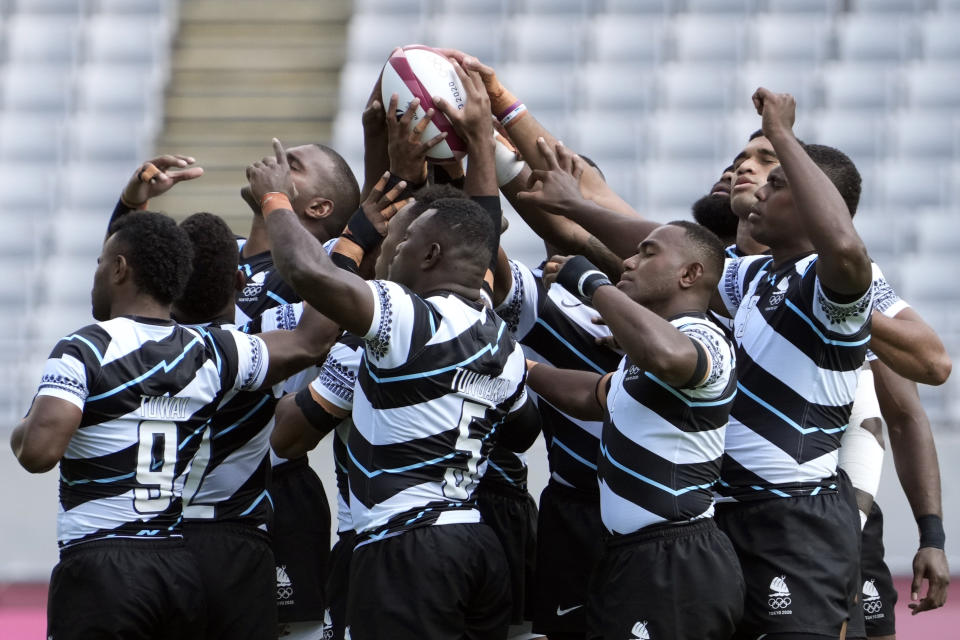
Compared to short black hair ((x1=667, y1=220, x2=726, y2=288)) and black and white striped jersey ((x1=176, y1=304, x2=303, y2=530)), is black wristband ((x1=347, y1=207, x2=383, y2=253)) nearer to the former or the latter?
black and white striped jersey ((x1=176, y1=304, x2=303, y2=530))

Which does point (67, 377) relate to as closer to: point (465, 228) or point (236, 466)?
point (236, 466)

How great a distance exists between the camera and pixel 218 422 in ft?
15.1

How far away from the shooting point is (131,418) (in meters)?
4.16

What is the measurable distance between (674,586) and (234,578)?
156cm

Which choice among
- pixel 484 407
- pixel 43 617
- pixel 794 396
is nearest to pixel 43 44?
pixel 43 617

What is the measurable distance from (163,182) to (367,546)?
2060mm

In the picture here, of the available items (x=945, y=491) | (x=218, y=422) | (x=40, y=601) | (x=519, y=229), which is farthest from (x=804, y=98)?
(x=218, y=422)

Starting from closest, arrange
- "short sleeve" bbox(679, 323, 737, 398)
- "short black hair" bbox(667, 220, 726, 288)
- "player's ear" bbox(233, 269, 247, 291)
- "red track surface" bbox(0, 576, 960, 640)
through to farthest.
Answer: "short sleeve" bbox(679, 323, 737, 398)
"short black hair" bbox(667, 220, 726, 288)
"player's ear" bbox(233, 269, 247, 291)
"red track surface" bbox(0, 576, 960, 640)

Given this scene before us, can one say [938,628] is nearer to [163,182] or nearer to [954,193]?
[954,193]

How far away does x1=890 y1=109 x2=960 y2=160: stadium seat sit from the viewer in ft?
37.9

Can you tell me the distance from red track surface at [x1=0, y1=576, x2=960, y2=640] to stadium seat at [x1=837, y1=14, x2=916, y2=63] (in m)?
5.26

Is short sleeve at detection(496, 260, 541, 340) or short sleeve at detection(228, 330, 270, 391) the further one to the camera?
short sleeve at detection(496, 260, 541, 340)

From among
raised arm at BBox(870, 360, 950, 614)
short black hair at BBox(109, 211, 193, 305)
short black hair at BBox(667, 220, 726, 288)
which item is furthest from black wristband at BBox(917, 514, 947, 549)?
short black hair at BBox(109, 211, 193, 305)

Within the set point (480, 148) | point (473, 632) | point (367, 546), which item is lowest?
point (473, 632)
